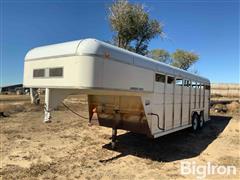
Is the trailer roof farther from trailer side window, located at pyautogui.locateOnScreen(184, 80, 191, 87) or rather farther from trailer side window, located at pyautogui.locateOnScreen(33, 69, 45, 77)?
trailer side window, located at pyautogui.locateOnScreen(184, 80, 191, 87)

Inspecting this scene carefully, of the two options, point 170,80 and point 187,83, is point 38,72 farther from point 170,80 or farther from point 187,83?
point 187,83

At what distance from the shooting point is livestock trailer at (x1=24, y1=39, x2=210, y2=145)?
530cm

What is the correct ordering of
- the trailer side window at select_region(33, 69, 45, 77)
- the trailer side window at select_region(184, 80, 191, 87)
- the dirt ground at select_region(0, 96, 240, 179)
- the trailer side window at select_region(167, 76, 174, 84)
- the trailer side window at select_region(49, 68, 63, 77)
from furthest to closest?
the trailer side window at select_region(184, 80, 191, 87) < the trailer side window at select_region(167, 76, 174, 84) < the trailer side window at select_region(33, 69, 45, 77) < the dirt ground at select_region(0, 96, 240, 179) < the trailer side window at select_region(49, 68, 63, 77)

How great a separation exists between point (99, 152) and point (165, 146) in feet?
7.84

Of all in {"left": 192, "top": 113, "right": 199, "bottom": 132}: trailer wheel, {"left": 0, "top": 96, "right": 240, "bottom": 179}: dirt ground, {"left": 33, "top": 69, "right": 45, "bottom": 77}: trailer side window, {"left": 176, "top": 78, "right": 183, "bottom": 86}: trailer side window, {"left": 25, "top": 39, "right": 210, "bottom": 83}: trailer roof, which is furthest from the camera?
{"left": 192, "top": 113, "right": 199, "bottom": 132}: trailer wheel

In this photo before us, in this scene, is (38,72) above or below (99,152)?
above

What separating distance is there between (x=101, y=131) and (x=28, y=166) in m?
4.64

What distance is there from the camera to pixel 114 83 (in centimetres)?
571

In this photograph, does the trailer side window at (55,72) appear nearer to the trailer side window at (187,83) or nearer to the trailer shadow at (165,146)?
the trailer shadow at (165,146)

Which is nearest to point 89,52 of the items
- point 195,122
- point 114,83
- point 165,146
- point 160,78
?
point 114,83

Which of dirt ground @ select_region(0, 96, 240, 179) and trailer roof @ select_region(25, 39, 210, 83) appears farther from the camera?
dirt ground @ select_region(0, 96, 240, 179)

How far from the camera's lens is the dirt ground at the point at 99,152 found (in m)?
5.86

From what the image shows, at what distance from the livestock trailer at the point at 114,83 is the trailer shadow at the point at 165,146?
64 centimetres

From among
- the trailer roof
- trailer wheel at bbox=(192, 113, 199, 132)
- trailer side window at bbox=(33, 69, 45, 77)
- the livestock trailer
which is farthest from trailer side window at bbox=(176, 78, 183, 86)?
trailer side window at bbox=(33, 69, 45, 77)
